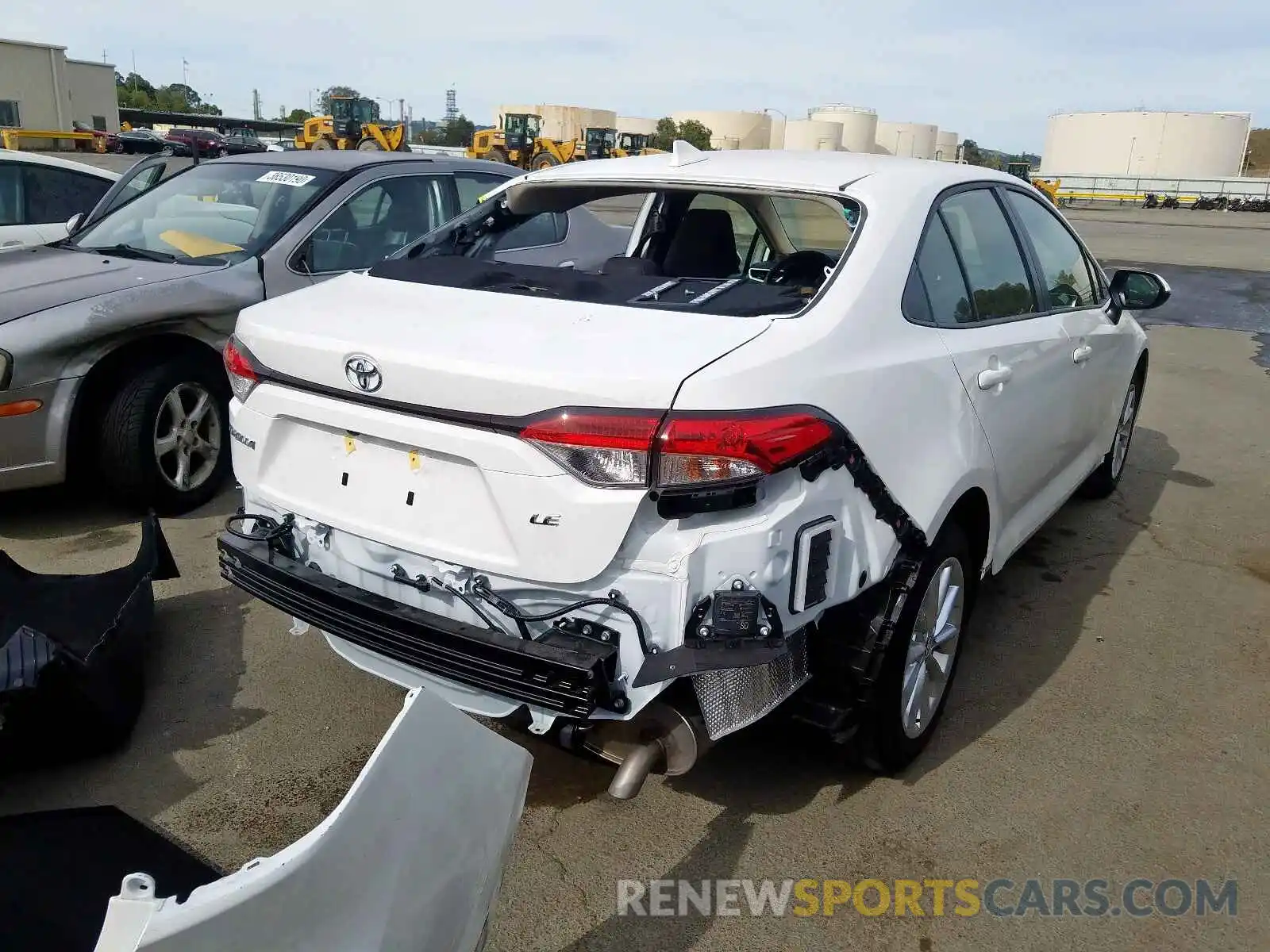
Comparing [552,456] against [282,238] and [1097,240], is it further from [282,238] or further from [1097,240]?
[1097,240]

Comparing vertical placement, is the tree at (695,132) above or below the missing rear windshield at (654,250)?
above

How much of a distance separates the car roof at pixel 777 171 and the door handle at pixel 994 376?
619mm

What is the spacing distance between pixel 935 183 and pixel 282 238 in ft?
11.2

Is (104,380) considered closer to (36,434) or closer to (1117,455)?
(36,434)

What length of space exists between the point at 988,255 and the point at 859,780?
70.9 inches

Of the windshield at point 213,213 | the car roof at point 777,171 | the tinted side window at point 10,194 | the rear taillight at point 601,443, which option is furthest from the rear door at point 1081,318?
the tinted side window at point 10,194

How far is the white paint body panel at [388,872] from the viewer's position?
130 centimetres

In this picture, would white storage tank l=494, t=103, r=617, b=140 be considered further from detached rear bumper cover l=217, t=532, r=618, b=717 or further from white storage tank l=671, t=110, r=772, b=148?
detached rear bumper cover l=217, t=532, r=618, b=717

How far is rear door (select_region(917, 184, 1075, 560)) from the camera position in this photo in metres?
3.05

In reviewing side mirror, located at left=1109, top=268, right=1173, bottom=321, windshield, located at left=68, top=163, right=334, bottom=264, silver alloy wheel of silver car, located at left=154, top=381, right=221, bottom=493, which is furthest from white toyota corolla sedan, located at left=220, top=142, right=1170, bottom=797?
windshield, located at left=68, top=163, right=334, bottom=264

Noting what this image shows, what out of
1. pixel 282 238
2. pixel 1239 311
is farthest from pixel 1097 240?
pixel 282 238

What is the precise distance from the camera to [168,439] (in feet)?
15.4

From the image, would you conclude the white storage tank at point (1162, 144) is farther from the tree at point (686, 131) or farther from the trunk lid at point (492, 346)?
the trunk lid at point (492, 346)

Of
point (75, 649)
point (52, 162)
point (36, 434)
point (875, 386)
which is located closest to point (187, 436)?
point (36, 434)
